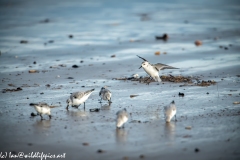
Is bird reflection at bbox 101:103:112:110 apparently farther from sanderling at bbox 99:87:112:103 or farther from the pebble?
the pebble

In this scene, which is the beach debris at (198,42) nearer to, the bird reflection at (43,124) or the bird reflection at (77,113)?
the bird reflection at (77,113)

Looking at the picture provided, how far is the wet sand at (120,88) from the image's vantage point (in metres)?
7.70

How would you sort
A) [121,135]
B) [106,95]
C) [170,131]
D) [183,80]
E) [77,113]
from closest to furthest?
[121,135] → [170,131] → [77,113] → [106,95] → [183,80]

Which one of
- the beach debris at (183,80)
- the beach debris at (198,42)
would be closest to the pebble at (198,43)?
the beach debris at (198,42)

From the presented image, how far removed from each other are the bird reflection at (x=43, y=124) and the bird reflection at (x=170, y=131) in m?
2.41

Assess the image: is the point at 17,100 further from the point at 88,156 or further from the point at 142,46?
the point at 142,46

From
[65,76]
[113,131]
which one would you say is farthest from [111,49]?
[113,131]

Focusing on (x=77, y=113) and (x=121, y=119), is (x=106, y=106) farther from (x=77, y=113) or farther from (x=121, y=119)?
(x=121, y=119)

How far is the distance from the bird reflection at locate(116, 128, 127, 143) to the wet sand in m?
0.02

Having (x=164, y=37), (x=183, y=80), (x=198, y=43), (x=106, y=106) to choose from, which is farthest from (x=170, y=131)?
(x=164, y=37)

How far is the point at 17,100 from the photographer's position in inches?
426

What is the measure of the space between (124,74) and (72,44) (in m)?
6.32

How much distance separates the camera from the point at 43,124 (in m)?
8.92

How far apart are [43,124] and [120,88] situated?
3648 millimetres
